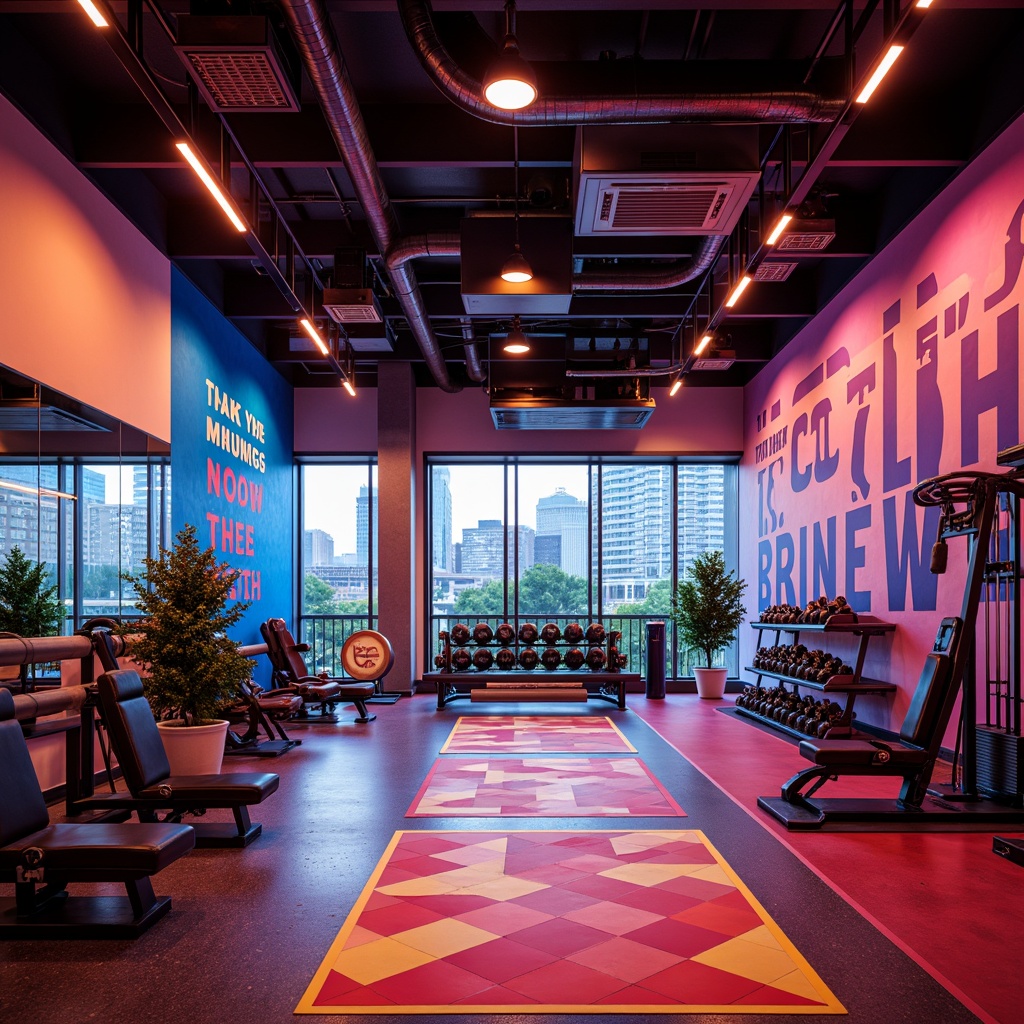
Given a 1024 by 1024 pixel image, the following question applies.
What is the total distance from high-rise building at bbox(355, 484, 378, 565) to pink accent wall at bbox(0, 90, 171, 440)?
4.98 metres

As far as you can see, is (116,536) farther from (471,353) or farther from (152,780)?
(471,353)

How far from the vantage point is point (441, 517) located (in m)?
12.3

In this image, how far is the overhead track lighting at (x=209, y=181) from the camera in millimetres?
4645

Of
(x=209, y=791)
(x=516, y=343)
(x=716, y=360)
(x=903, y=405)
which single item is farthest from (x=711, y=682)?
(x=209, y=791)

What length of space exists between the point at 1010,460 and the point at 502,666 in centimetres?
653

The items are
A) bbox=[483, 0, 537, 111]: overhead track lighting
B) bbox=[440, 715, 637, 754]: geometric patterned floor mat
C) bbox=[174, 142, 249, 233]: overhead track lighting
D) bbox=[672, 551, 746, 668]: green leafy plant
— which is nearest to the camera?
bbox=[483, 0, 537, 111]: overhead track lighting

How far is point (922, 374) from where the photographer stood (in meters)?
6.60

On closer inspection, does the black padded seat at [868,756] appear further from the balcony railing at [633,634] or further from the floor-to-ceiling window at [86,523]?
the balcony railing at [633,634]

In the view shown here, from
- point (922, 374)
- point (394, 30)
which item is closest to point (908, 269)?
point (922, 374)

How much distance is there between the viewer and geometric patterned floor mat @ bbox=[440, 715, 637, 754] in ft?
23.3

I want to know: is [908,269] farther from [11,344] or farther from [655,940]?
[11,344]

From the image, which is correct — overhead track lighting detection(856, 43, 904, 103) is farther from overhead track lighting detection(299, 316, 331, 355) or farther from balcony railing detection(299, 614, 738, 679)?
balcony railing detection(299, 614, 738, 679)

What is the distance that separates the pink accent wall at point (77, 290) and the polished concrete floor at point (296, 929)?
314cm

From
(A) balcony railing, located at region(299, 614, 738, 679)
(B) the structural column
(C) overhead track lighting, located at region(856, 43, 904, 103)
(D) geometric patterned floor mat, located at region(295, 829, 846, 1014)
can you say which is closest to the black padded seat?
(D) geometric patterned floor mat, located at region(295, 829, 846, 1014)
